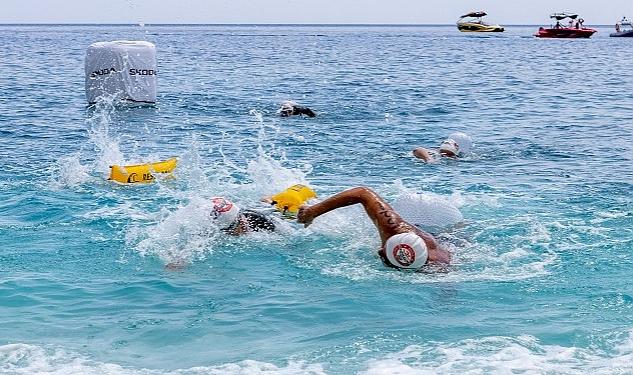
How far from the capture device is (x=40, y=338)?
25.5 feet

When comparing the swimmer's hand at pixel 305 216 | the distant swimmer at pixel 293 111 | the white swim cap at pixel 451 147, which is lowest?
the distant swimmer at pixel 293 111

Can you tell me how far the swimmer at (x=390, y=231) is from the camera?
29.0ft

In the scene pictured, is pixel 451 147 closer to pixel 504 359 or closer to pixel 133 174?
pixel 133 174

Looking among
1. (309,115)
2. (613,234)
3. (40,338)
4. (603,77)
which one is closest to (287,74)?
(603,77)

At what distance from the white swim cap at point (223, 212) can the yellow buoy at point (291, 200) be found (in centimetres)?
99

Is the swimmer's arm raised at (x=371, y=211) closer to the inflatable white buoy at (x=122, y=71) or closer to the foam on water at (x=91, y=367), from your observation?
the foam on water at (x=91, y=367)

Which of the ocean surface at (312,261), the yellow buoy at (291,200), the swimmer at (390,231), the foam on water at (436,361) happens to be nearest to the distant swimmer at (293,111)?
the ocean surface at (312,261)

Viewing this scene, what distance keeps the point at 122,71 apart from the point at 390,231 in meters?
17.9

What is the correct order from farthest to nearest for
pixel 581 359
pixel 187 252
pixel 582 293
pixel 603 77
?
pixel 603 77 < pixel 187 252 < pixel 582 293 < pixel 581 359

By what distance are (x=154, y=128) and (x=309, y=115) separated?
438cm

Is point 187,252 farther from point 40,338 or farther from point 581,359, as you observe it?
point 581,359

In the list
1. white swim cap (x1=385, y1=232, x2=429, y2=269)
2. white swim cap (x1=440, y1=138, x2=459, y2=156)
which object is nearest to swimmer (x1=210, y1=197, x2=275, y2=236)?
white swim cap (x1=385, y1=232, x2=429, y2=269)

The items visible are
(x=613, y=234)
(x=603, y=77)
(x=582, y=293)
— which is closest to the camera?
(x=582, y=293)

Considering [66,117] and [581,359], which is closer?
[581,359]
